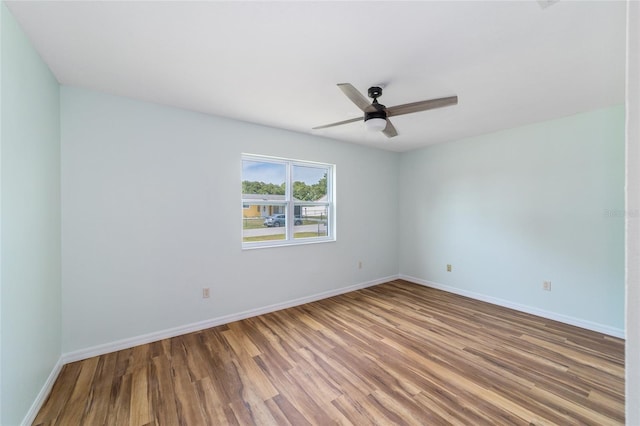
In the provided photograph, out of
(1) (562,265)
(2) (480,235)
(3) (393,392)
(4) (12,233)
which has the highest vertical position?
(4) (12,233)

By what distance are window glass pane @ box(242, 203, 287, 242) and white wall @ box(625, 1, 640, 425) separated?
320 centimetres

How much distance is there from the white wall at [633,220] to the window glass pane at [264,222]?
3196 mm

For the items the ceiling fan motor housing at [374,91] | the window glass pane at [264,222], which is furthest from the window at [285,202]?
the ceiling fan motor housing at [374,91]

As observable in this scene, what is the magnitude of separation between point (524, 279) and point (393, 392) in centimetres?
268

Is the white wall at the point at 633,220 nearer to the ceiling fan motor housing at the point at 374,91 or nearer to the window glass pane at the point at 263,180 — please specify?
the ceiling fan motor housing at the point at 374,91

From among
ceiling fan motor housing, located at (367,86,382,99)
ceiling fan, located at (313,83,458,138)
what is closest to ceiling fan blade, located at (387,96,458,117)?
ceiling fan, located at (313,83,458,138)

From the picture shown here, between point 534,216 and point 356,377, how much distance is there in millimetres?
3084

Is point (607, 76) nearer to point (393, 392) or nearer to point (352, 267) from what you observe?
point (393, 392)

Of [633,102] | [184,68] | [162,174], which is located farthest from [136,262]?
[633,102]

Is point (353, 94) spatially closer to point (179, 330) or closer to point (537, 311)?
point (179, 330)

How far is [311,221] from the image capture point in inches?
156

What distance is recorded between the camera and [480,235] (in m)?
3.82

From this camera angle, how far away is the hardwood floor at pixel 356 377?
1694 millimetres

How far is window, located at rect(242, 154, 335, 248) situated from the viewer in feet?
11.0
